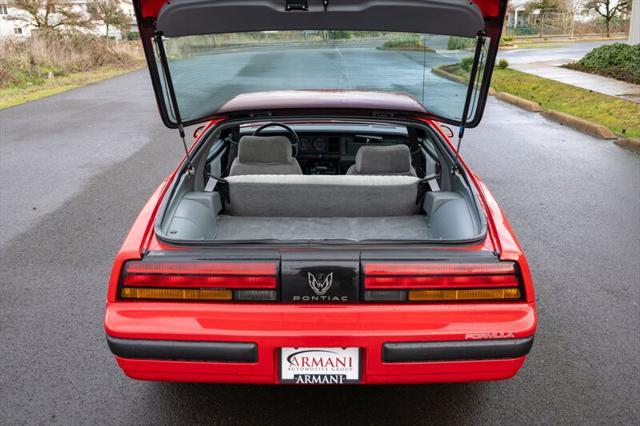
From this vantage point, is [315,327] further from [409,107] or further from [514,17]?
[514,17]

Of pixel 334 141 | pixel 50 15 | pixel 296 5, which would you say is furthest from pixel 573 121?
pixel 50 15

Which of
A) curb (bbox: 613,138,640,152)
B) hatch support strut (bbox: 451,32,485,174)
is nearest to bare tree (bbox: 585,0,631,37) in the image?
curb (bbox: 613,138,640,152)

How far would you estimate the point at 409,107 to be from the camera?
3.60 m

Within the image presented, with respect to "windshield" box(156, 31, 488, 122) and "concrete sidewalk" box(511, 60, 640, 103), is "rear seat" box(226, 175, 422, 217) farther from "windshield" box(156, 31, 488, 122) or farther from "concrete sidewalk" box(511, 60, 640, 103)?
"concrete sidewalk" box(511, 60, 640, 103)

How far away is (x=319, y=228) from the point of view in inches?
139

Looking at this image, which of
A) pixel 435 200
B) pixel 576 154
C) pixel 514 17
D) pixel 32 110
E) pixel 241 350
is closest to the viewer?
pixel 241 350

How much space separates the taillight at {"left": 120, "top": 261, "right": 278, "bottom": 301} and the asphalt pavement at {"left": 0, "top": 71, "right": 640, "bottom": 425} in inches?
28.2

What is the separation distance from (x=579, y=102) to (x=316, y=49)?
10950 millimetres

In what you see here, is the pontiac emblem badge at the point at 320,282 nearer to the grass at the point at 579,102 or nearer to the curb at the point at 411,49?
the curb at the point at 411,49

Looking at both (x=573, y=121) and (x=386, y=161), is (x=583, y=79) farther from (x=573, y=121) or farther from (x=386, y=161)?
(x=386, y=161)

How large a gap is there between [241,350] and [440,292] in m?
0.84

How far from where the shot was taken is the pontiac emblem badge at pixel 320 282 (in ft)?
7.78

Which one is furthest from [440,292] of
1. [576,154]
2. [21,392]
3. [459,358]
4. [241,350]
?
[576,154]

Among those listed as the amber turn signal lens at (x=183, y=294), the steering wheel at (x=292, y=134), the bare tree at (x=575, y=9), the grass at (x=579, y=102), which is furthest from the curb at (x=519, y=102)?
the bare tree at (x=575, y=9)
